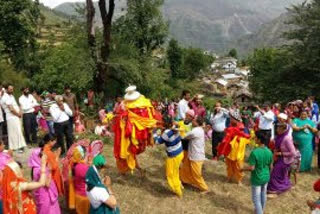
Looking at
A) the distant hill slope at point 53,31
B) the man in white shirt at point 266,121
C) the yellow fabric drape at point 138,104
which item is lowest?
the man in white shirt at point 266,121

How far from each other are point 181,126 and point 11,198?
13.1 feet

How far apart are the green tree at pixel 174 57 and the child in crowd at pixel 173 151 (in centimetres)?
6238

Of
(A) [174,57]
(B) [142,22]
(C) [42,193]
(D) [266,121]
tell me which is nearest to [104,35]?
(D) [266,121]

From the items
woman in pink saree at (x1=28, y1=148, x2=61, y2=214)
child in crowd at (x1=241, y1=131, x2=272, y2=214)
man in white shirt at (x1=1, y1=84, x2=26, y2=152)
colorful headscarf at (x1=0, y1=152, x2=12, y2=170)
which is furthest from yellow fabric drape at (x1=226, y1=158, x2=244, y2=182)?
man in white shirt at (x1=1, y1=84, x2=26, y2=152)

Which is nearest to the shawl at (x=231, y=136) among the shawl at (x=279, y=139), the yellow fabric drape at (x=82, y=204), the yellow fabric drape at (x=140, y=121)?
the shawl at (x=279, y=139)

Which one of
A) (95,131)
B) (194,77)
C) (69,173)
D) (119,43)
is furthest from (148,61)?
(194,77)

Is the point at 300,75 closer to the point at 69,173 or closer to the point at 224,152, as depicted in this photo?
the point at 224,152

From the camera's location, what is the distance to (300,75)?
79.7ft

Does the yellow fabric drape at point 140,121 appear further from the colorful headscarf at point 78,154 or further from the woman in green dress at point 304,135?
the woman in green dress at point 304,135

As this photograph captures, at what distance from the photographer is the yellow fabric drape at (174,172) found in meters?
8.05

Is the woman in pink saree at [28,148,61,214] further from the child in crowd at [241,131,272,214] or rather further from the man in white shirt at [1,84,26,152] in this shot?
the man in white shirt at [1,84,26,152]

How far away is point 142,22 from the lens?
3688 cm

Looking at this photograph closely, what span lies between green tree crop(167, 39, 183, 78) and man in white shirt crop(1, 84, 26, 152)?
6043 centimetres

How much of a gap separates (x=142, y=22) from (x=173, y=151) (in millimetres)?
30133
